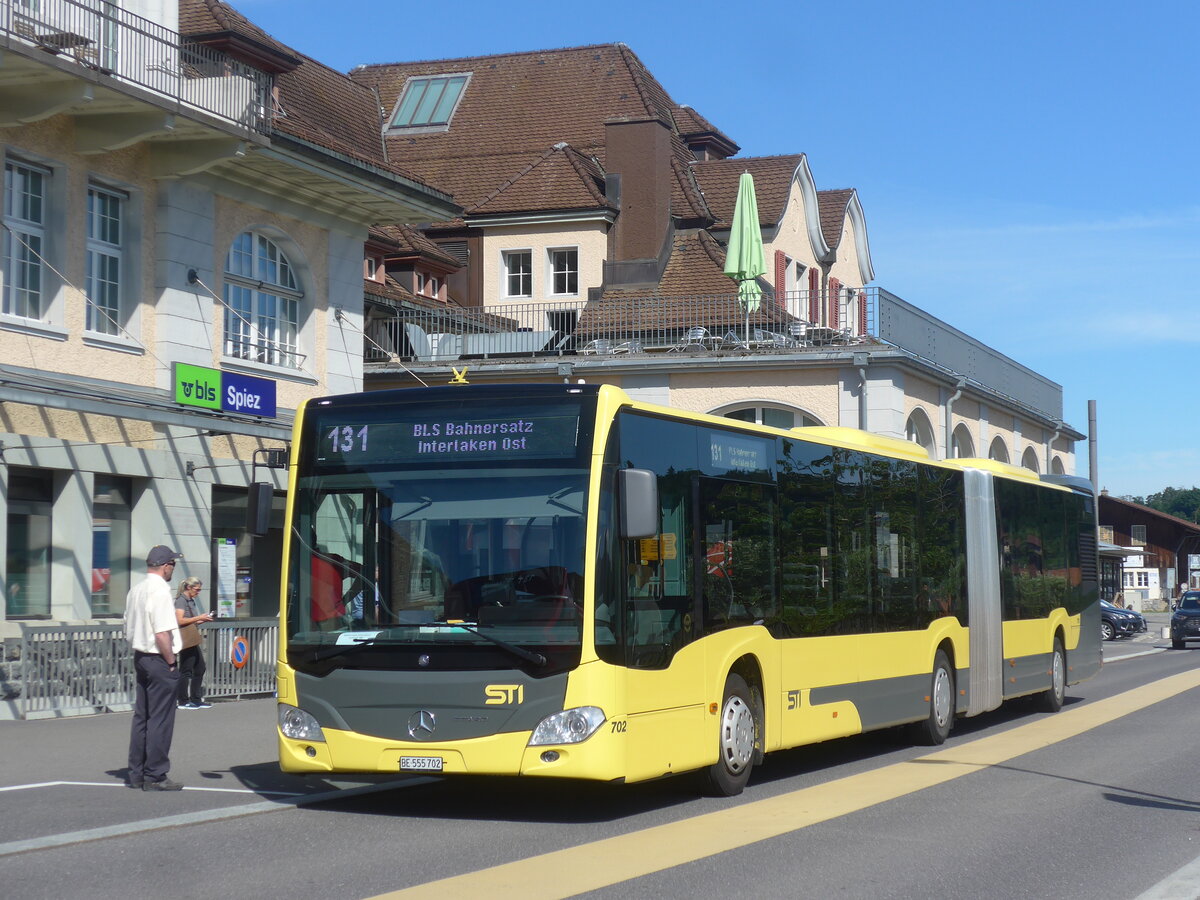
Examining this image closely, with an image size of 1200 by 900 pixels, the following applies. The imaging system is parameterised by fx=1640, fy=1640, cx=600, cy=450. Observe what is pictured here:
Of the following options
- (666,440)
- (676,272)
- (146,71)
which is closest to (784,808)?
(666,440)

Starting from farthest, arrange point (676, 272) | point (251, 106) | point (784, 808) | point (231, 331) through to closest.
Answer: point (676, 272), point (231, 331), point (251, 106), point (784, 808)

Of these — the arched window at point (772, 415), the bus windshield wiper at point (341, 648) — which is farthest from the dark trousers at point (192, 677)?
the arched window at point (772, 415)

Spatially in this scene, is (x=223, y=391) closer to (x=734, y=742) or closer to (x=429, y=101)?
(x=734, y=742)

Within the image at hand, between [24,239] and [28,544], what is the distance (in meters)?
3.86

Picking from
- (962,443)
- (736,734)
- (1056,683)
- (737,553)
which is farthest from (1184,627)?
(736,734)

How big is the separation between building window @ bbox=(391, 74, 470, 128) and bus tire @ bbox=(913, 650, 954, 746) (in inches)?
1263

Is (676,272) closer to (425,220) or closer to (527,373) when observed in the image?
(527,373)

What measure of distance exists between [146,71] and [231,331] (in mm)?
4297

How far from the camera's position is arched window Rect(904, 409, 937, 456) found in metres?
32.6

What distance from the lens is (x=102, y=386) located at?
2142cm

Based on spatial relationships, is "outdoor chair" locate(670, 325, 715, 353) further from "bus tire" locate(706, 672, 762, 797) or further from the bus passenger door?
the bus passenger door

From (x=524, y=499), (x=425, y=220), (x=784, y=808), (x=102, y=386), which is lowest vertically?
(x=784, y=808)

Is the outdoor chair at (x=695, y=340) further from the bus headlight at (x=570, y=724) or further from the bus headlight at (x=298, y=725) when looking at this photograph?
the bus headlight at (x=570, y=724)

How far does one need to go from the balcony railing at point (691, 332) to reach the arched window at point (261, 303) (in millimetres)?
5585
